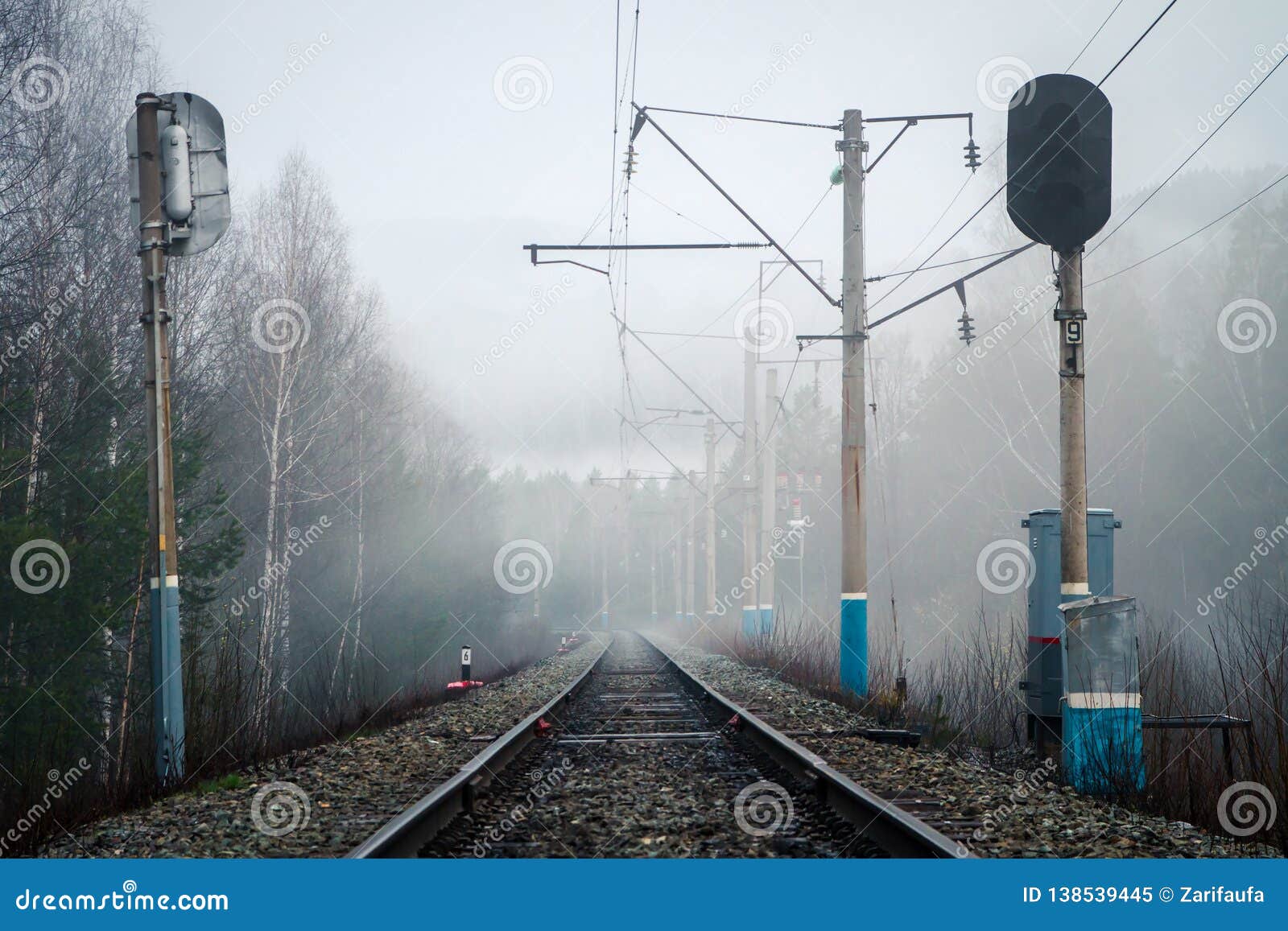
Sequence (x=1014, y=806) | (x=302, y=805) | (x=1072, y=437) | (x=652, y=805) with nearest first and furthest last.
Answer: (x=1014, y=806) → (x=652, y=805) → (x=302, y=805) → (x=1072, y=437)

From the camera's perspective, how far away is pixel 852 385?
15.3m

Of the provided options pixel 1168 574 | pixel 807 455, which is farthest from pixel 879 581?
pixel 807 455

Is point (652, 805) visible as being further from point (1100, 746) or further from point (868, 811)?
point (1100, 746)

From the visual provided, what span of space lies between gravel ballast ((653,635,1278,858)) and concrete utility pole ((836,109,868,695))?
175 inches

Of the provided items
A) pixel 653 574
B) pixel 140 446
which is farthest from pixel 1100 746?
pixel 653 574

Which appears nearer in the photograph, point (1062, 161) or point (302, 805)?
point (302, 805)

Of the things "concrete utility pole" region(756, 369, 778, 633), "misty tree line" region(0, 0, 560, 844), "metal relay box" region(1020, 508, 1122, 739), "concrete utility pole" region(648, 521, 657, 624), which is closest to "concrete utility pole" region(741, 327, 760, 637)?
"concrete utility pole" region(756, 369, 778, 633)

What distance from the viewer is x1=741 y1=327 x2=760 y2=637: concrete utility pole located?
95.3ft

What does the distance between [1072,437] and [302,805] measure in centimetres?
581

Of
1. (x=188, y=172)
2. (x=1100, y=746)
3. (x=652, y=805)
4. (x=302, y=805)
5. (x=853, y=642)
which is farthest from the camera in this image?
(x=853, y=642)

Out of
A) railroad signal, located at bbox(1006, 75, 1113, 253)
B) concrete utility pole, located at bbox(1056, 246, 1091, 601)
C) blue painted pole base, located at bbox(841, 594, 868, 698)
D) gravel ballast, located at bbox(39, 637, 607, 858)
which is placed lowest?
→ blue painted pole base, located at bbox(841, 594, 868, 698)

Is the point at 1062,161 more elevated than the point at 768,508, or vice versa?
the point at 1062,161

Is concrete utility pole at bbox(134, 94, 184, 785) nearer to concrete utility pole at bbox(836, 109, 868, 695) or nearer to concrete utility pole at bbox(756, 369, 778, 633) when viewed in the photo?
concrete utility pole at bbox(836, 109, 868, 695)

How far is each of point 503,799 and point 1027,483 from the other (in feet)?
122
